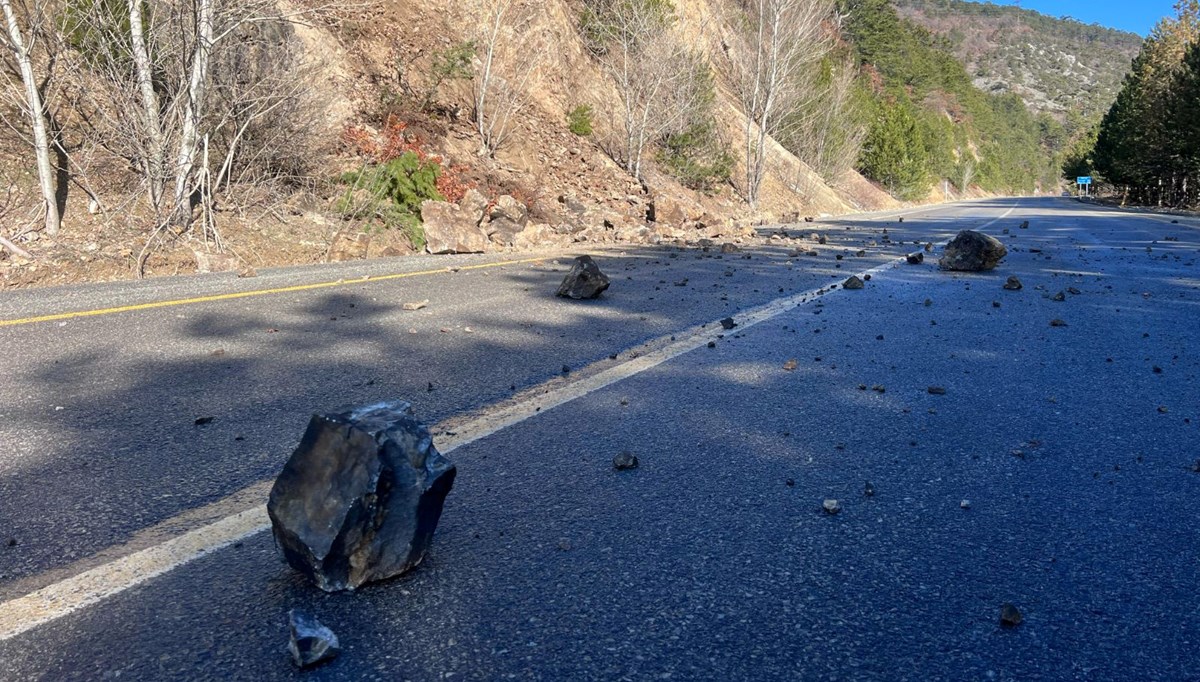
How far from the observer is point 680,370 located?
4383mm

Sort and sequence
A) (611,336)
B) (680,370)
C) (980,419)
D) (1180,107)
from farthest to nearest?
(1180,107), (611,336), (680,370), (980,419)

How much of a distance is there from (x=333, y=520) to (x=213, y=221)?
1006cm

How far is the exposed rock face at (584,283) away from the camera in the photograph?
6875mm

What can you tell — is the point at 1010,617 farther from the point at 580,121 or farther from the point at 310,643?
the point at 580,121

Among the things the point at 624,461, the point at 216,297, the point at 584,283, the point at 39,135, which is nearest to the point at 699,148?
the point at 39,135

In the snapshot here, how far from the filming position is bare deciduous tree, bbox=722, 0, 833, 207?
94.1 ft

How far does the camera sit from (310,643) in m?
1.67

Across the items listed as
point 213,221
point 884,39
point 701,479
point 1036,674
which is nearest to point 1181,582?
point 1036,674

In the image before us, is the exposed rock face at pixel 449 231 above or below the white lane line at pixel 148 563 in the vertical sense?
above

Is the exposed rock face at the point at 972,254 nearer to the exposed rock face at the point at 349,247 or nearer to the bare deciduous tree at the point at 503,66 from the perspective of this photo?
the exposed rock face at the point at 349,247

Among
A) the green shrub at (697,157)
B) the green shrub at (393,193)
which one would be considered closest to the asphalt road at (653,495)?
the green shrub at (393,193)

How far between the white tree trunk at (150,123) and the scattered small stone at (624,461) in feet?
32.5

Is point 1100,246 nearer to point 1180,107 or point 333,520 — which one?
point 333,520

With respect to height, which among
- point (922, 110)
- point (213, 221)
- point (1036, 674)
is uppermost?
point (922, 110)
